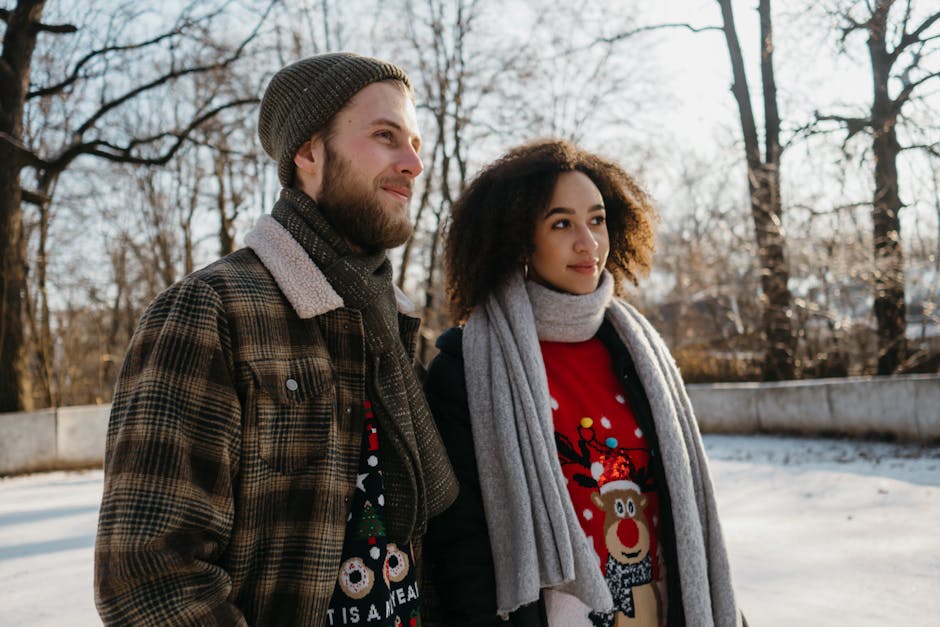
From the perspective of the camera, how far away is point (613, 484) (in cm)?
216

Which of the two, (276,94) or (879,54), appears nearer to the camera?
(276,94)

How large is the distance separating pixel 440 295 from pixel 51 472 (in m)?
11.5

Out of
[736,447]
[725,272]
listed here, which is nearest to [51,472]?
[736,447]

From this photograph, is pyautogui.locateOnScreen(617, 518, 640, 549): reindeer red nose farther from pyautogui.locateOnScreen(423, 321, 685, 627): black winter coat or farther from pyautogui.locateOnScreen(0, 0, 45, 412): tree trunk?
pyautogui.locateOnScreen(0, 0, 45, 412): tree trunk

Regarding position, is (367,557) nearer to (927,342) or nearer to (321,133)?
(321,133)

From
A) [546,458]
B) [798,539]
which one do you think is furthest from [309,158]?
[798,539]

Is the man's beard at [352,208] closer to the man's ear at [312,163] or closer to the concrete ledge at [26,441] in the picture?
the man's ear at [312,163]

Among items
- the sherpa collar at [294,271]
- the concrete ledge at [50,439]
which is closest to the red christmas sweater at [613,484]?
the sherpa collar at [294,271]

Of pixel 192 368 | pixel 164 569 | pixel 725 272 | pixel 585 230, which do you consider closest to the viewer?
pixel 164 569

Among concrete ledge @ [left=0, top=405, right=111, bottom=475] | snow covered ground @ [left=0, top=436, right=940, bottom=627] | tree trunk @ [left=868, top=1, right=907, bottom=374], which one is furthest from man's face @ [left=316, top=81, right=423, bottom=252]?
tree trunk @ [left=868, top=1, right=907, bottom=374]

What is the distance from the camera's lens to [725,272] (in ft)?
52.4

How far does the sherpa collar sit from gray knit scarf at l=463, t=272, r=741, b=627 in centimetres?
71

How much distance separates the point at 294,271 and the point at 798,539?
4287 mm

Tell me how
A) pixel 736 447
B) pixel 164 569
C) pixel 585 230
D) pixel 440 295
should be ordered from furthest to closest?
1. pixel 440 295
2. pixel 736 447
3. pixel 585 230
4. pixel 164 569
